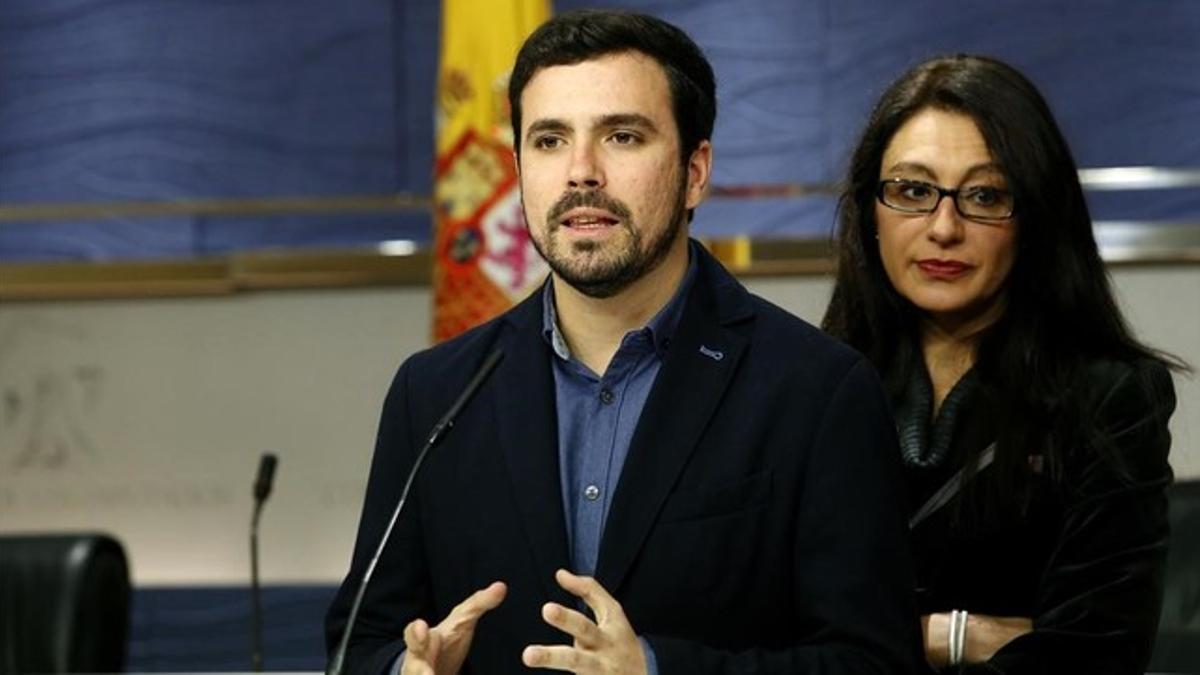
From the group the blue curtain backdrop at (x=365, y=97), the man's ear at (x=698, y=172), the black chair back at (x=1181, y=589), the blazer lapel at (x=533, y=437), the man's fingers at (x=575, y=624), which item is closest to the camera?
the man's fingers at (x=575, y=624)

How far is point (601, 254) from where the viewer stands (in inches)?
86.4

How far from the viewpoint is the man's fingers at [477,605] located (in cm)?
205

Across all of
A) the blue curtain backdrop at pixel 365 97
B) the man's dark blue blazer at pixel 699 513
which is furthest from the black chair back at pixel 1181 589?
the blue curtain backdrop at pixel 365 97

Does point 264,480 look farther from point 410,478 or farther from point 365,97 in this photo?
point 365,97

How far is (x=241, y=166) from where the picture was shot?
21.9 feet

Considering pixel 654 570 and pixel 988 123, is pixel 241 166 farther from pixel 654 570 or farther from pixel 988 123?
pixel 654 570

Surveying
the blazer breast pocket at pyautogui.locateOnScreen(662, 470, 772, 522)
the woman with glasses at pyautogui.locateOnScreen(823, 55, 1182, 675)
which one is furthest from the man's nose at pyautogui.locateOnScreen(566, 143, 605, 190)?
the woman with glasses at pyautogui.locateOnScreen(823, 55, 1182, 675)

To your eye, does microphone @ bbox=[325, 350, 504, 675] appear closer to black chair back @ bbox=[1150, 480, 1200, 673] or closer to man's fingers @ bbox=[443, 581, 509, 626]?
man's fingers @ bbox=[443, 581, 509, 626]

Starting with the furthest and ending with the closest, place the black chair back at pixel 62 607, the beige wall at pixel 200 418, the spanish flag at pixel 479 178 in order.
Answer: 1. the beige wall at pixel 200 418
2. the spanish flag at pixel 479 178
3. the black chair back at pixel 62 607

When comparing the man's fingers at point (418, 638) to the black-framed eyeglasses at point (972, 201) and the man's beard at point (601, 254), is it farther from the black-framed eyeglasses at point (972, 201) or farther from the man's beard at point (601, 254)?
the black-framed eyeglasses at point (972, 201)

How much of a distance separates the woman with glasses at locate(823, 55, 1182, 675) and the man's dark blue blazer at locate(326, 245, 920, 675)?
1.23 ft

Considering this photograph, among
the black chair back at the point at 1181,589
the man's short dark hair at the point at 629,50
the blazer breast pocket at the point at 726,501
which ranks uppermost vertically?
the man's short dark hair at the point at 629,50

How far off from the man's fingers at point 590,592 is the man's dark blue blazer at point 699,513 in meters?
0.08

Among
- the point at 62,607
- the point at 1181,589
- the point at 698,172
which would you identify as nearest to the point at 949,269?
the point at 698,172
